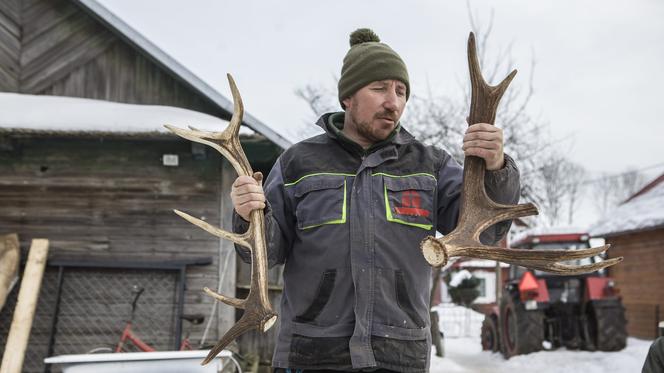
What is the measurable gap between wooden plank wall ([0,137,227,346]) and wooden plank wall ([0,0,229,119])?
80cm

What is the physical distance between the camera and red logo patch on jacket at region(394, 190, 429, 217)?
198 cm

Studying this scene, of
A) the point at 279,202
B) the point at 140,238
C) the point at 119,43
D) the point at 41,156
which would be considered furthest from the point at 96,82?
the point at 279,202

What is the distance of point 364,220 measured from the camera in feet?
6.39

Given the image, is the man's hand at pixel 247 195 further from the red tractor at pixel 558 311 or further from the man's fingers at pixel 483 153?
the red tractor at pixel 558 311

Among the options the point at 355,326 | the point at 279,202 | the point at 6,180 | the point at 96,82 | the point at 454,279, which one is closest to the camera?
the point at 355,326

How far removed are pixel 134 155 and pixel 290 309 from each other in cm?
608

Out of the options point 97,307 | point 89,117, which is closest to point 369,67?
point 89,117

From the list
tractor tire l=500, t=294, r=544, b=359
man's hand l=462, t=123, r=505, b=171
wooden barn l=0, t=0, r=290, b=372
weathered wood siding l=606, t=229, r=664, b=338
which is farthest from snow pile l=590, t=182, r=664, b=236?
man's hand l=462, t=123, r=505, b=171

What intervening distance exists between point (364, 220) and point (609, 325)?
28.6 ft

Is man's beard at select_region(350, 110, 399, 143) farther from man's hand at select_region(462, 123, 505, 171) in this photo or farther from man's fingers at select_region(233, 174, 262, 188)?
man's fingers at select_region(233, 174, 262, 188)

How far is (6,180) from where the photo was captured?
24.6 feet

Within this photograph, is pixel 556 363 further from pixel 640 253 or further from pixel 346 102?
pixel 346 102

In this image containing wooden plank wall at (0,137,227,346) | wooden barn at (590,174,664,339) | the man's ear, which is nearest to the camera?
the man's ear

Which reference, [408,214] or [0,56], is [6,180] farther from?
[408,214]
